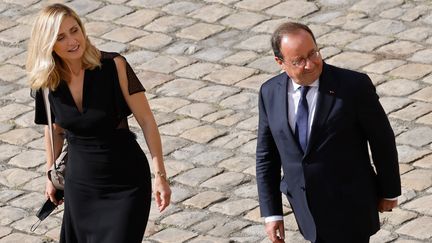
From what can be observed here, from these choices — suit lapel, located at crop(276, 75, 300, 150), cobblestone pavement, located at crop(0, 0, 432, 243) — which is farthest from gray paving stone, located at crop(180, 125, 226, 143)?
suit lapel, located at crop(276, 75, 300, 150)

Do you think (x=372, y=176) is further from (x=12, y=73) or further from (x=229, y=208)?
(x=12, y=73)

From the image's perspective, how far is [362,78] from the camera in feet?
20.5

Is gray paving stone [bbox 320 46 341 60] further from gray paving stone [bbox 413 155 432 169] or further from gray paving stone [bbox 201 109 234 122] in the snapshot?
gray paving stone [bbox 413 155 432 169]

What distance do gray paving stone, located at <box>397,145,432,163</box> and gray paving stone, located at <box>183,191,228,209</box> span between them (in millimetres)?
1306

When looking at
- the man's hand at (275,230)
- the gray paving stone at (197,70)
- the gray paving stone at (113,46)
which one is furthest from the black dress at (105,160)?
the gray paving stone at (113,46)

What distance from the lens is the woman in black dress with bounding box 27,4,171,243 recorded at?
22.7ft

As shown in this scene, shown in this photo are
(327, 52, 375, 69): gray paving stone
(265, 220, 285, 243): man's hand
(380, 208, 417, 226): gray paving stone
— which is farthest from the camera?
(327, 52, 375, 69): gray paving stone

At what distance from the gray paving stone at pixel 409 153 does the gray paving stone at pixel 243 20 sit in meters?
2.83

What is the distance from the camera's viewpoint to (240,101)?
1027 cm

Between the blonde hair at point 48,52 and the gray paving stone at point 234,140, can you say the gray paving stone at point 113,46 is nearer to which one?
the gray paving stone at point 234,140

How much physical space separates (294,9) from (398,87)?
1949mm

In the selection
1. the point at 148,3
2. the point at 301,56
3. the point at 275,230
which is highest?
the point at 301,56

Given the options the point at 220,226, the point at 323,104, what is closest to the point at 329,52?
the point at 220,226

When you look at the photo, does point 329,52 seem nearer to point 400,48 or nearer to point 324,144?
point 400,48
